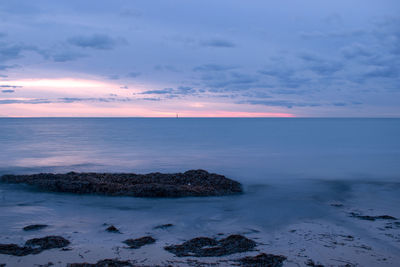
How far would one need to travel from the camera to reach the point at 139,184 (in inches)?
591

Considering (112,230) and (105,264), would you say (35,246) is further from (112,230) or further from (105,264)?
(105,264)

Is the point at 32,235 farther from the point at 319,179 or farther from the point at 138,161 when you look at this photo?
the point at 138,161

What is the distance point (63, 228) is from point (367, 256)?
25.2ft

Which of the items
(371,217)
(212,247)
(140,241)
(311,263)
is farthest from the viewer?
(371,217)

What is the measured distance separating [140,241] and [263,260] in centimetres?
299

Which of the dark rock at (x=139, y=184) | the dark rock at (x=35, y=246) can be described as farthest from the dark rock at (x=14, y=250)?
the dark rock at (x=139, y=184)

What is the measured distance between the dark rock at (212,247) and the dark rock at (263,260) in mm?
479

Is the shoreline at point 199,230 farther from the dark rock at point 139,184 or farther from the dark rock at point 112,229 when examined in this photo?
the dark rock at point 139,184

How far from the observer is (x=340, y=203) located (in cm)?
1325

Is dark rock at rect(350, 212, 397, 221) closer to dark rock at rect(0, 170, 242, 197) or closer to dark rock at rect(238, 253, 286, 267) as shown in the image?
dark rock at rect(238, 253, 286, 267)

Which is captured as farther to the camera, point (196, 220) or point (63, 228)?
point (196, 220)

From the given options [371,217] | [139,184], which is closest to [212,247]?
[371,217]

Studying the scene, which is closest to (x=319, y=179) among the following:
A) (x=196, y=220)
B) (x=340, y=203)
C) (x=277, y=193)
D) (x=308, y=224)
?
(x=277, y=193)

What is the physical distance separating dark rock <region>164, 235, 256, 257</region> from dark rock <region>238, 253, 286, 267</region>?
18.9 inches
